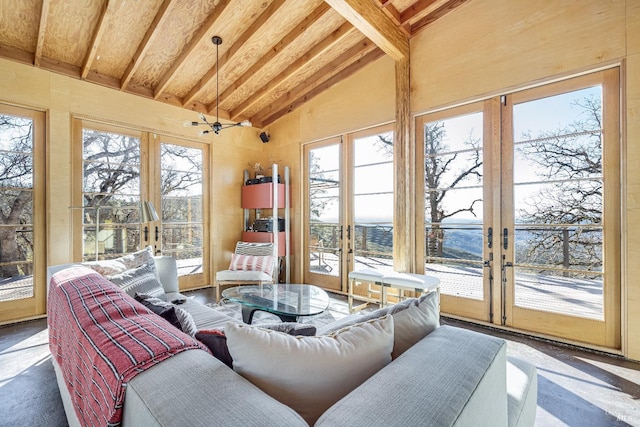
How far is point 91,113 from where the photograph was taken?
146 inches

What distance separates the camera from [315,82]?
447cm

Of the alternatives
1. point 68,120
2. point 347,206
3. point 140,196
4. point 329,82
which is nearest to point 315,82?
point 329,82

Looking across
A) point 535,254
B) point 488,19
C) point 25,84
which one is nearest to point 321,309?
point 535,254

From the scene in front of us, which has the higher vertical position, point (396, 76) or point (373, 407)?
point (396, 76)

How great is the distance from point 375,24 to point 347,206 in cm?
226

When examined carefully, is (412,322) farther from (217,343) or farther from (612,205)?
(612,205)

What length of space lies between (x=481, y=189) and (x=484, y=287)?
1050 millimetres

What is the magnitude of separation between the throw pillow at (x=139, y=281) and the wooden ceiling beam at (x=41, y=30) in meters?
2.53

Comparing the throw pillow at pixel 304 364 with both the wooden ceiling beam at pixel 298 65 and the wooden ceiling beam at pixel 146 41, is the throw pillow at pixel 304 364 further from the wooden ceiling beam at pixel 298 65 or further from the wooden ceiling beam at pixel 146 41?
the wooden ceiling beam at pixel 298 65

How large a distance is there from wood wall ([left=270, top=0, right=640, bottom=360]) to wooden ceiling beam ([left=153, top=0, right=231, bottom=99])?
1.93 metres

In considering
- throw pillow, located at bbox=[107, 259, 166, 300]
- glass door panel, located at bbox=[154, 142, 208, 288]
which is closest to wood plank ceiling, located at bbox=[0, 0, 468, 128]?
glass door panel, located at bbox=[154, 142, 208, 288]

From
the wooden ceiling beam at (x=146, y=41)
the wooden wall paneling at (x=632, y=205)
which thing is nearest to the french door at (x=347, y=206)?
the wooden wall paneling at (x=632, y=205)

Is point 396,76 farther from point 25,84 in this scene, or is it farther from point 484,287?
point 25,84

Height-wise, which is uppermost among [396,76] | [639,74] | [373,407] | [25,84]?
[396,76]
